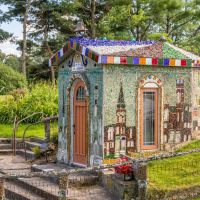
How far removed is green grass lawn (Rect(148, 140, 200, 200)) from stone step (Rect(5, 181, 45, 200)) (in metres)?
2.61

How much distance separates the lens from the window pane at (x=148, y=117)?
498 inches

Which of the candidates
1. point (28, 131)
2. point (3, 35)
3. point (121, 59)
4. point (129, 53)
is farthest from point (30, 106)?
point (3, 35)

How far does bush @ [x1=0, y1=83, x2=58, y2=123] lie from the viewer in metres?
22.6

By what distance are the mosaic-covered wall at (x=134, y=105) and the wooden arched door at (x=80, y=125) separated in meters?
1.02

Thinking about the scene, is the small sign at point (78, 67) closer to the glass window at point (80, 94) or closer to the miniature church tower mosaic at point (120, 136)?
the glass window at point (80, 94)

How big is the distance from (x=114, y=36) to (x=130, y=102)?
798 inches

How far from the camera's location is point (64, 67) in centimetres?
1372

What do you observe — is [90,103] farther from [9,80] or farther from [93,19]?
[93,19]

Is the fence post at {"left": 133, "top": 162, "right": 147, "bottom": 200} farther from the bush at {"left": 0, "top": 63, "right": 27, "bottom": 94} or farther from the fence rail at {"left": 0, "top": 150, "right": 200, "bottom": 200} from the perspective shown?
the bush at {"left": 0, "top": 63, "right": 27, "bottom": 94}

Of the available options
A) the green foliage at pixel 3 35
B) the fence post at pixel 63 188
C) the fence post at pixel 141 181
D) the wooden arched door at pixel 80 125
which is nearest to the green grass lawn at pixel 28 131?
the wooden arched door at pixel 80 125

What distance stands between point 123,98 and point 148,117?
1.02 meters

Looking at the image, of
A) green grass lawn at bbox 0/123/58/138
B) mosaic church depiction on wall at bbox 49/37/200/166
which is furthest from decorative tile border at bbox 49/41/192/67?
green grass lawn at bbox 0/123/58/138

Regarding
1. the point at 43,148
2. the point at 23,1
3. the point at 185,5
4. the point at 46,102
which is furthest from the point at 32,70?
the point at 43,148

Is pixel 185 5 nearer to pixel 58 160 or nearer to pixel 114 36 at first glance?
pixel 114 36
